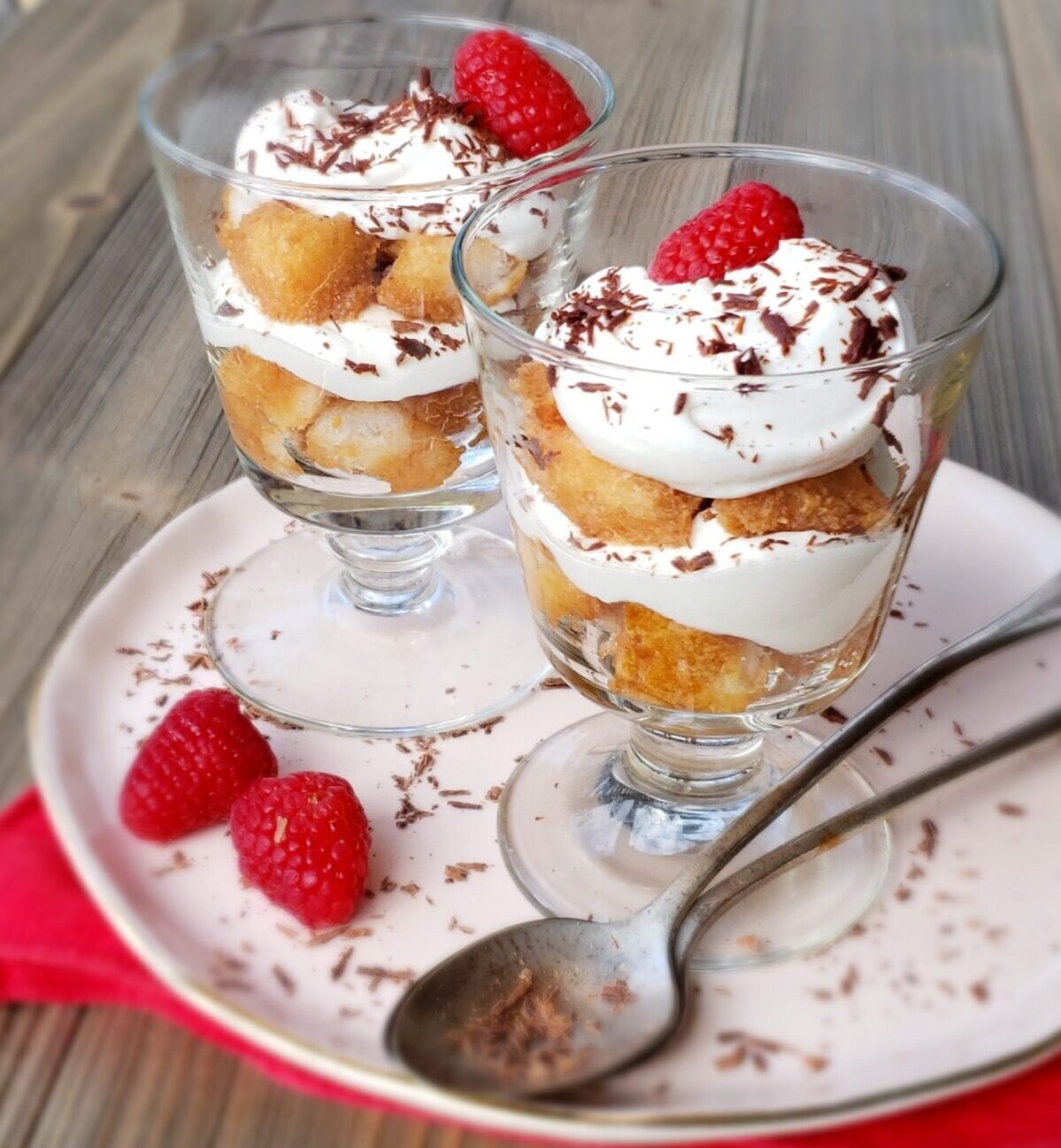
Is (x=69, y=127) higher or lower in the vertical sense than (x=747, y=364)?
lower

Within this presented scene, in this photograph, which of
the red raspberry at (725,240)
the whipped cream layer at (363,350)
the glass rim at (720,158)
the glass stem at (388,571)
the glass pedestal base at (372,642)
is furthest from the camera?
the glass stem at (388,571)

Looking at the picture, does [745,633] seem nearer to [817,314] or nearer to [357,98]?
[817,314]

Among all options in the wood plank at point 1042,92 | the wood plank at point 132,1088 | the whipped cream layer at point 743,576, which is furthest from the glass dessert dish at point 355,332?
the wood plank at point 1042,92

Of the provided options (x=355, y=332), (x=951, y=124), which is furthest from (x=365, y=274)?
(x=951, y=124)

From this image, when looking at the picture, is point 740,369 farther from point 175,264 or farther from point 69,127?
point 69,127

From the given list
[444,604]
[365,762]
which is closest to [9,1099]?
[365,762]

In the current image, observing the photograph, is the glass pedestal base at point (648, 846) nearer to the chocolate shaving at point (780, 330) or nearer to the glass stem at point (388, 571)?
the glass stem at point (388, 571)
